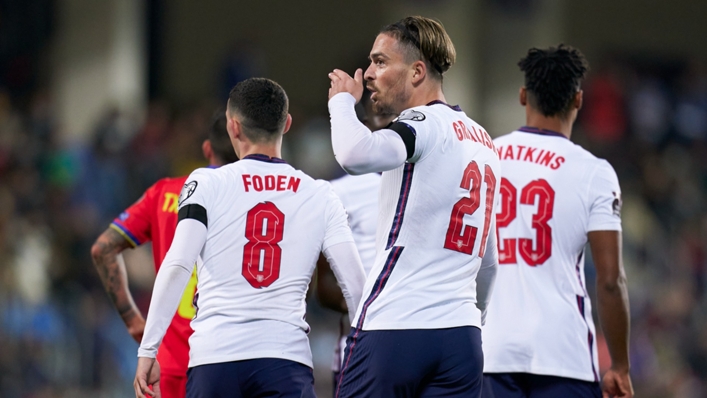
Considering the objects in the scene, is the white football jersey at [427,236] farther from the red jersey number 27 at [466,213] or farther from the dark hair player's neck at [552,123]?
the dark hair player's neck at [552,123]

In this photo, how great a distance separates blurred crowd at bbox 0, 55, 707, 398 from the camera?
32.1 feet

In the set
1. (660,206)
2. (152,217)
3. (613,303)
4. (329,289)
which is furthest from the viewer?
(660,206)

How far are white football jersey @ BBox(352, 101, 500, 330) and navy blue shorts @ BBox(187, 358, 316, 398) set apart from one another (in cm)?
46

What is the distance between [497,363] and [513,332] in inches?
6.5

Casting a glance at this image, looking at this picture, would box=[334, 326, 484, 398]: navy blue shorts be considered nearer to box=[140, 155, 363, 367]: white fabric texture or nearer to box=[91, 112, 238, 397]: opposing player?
box=[140, 155, 363, 367]: white fabric texture

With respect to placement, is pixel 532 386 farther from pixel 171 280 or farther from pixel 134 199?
pixel 134 199

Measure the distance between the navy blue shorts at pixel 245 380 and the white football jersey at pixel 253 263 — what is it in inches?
1.2

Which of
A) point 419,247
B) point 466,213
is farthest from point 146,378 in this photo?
point 466,213

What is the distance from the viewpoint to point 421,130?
13.8 ft

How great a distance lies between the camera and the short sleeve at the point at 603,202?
522cm

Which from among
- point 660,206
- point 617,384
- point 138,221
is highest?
point 138,221

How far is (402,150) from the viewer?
409cm

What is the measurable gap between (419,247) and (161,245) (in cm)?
172

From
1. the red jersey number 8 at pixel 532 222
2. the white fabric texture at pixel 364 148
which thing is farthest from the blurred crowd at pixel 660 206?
the white fabric texture at pixel 364 148
